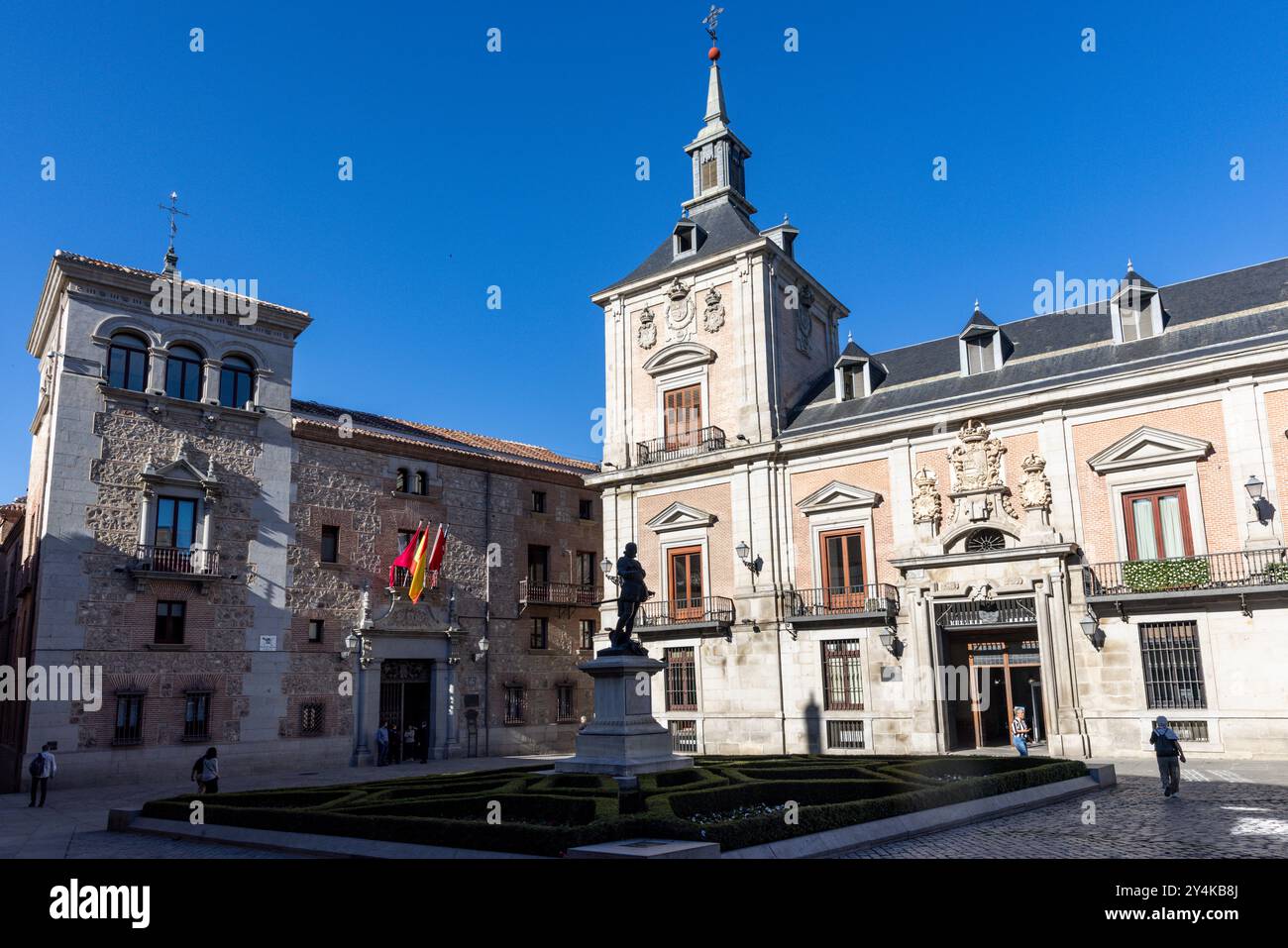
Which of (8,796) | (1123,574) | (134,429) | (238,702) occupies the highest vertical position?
(134,429)

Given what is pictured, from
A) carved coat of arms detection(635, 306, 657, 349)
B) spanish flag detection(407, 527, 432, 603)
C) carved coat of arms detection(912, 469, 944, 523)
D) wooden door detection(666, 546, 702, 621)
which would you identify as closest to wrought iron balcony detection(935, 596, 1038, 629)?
carved coat of arms detection(912, 469, 944, 523)

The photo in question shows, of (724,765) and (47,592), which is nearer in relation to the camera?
(724,765)

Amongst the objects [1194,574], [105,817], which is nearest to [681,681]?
[1194,574]

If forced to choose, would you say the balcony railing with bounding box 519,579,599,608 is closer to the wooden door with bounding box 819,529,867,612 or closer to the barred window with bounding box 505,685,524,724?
the barred window with bounding box 505,685,524,724

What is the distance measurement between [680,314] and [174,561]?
18407 millimetres

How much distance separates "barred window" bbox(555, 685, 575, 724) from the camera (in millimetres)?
35875

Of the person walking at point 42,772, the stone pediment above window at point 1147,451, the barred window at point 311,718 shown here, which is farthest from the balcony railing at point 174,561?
the stone pediment above window at point 1147,451

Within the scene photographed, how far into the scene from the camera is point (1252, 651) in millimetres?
21812

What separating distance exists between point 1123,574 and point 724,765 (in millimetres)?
12432

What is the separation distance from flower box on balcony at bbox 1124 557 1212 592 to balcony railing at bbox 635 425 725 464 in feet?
43.4
